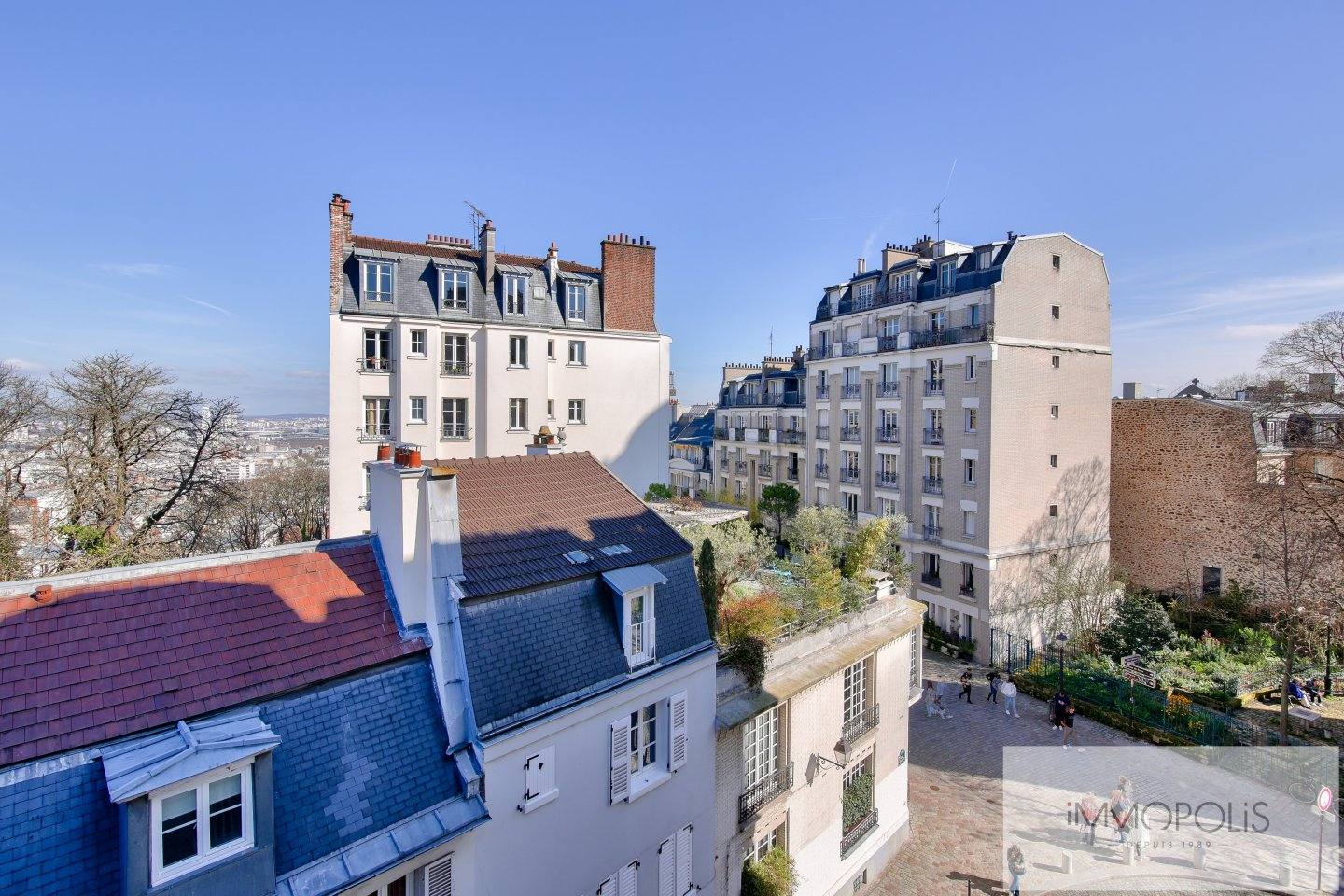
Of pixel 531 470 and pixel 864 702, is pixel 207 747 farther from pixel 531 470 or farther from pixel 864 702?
pixel 864 702

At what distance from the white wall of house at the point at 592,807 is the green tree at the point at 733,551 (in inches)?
181

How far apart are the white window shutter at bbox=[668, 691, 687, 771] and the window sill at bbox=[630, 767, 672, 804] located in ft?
0.51

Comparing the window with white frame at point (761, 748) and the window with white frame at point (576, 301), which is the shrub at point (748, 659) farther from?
the window with white frame at point (576, 301)

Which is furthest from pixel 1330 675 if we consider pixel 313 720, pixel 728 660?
pixel 313 720

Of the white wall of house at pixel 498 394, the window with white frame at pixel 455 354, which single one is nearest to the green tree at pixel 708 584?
the white wall of house at pixel 498 394

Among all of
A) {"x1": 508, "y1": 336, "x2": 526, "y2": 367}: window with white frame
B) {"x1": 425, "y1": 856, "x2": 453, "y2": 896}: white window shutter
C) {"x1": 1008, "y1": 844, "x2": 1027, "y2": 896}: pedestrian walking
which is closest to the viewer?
{"x1": 425, "y1": 856, "x2": 453, "y2": 896}: white window shutter

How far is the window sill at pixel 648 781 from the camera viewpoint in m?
7.88

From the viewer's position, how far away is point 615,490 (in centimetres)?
1031

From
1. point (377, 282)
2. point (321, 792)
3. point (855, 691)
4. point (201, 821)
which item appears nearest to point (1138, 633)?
point (855, 691)

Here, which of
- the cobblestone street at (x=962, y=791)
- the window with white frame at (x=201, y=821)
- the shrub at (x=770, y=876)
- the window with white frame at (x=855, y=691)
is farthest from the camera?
the cobblestone street at (x=962, y=791)

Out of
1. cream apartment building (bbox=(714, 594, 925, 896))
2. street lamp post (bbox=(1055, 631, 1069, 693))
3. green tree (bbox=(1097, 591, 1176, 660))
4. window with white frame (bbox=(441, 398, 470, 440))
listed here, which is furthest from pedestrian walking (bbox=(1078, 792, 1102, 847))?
window with white frame (bbox=(441, 398, 470, 440))

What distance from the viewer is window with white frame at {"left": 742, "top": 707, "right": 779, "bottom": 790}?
33.0ft

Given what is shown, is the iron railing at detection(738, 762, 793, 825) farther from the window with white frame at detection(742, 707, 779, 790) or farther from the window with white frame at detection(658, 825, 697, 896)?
the window with white frame at detection(658, 825, 697, 896)

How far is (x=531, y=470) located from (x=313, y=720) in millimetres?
4790
